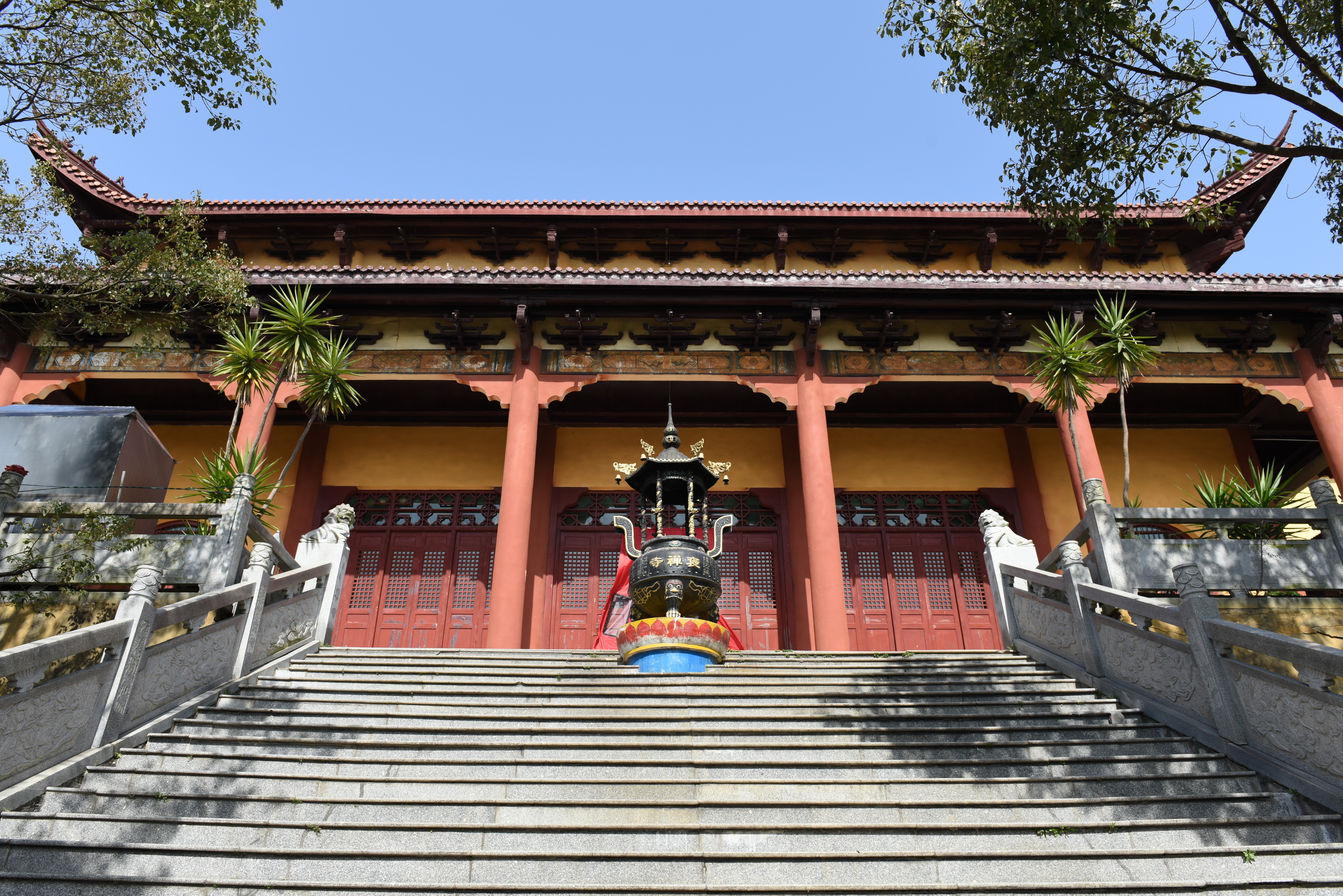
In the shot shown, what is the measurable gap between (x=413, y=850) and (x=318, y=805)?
80cm

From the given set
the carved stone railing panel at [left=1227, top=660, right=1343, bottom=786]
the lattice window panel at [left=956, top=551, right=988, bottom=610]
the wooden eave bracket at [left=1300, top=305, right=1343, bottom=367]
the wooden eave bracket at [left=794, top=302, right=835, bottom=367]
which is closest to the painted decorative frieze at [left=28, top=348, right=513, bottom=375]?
the wooden eave bracket at [left=794, top=302, right=835, bottom=367]

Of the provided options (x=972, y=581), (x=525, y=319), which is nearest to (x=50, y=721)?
(x=525, y=319)

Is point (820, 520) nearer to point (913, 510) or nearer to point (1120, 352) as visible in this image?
point (913, 510)

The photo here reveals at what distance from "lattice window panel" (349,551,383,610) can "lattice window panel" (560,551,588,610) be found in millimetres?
2848

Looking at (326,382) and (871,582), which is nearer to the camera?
(326,382)

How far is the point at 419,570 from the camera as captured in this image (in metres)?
13.1

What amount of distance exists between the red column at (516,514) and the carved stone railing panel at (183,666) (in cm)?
364

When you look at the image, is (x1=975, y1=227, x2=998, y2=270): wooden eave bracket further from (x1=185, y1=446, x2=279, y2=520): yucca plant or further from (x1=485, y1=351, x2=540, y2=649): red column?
(x1=185, y1=446, x2=279, y2=520): yucca plant

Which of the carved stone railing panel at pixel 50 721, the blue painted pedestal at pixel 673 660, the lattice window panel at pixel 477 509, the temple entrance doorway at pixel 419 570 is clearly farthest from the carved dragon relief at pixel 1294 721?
the lattice window panel at pixel 477 509

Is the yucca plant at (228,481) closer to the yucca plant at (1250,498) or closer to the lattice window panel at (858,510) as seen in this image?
the lattice window panel at (858,510)

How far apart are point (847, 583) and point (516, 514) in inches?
208

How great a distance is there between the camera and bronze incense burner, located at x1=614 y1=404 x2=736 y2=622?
839cm

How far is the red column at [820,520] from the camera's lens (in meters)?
10.3

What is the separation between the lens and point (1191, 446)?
13.9 m
